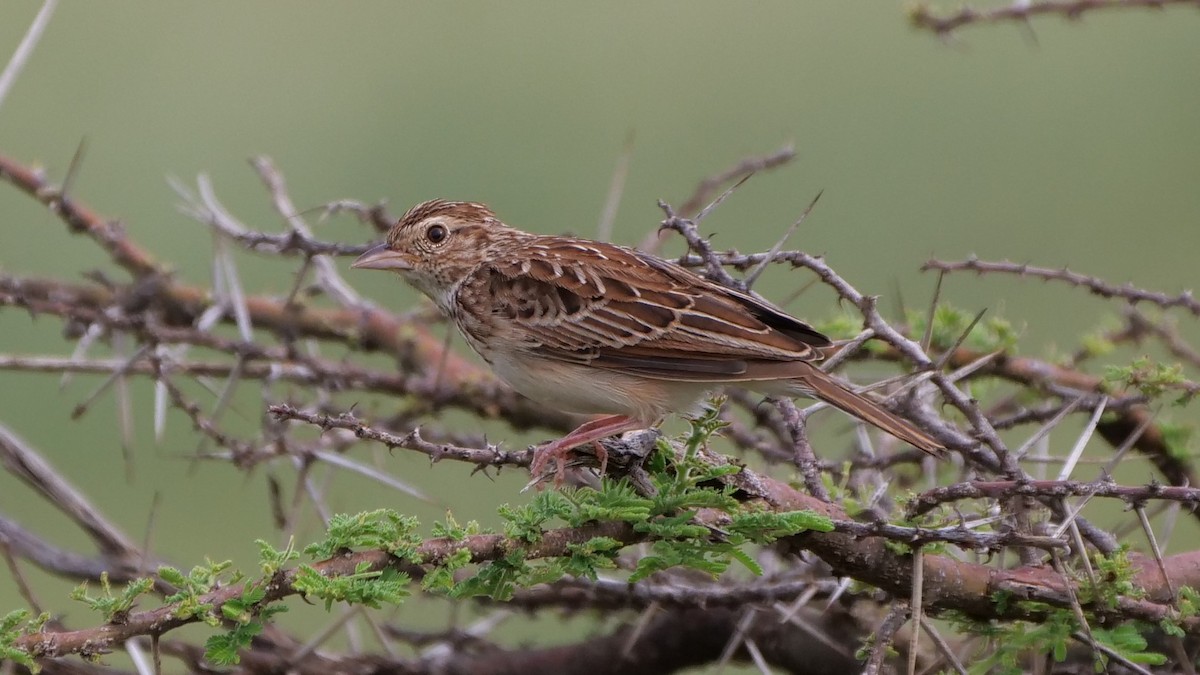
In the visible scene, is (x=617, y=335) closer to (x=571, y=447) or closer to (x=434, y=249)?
(x=571, y=447)

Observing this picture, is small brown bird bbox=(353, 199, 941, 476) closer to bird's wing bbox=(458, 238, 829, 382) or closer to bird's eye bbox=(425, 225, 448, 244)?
bird's wing bbox=(458, 238, 829, 382)

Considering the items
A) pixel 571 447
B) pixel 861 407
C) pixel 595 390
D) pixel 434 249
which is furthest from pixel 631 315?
pixel 434 249

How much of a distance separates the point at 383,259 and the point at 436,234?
24cm

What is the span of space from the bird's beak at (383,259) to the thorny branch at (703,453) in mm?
194

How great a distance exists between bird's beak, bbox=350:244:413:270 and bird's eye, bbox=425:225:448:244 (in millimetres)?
138

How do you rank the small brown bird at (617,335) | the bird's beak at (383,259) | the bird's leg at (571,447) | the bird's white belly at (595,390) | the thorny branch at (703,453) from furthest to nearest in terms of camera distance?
the bird's beak at (383,259), the bird's white belly at (595,390), the small brown bird at (617,335), the bird's leg at (571,447), the thorny branch at (703,453)

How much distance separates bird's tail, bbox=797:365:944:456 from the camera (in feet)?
12.1

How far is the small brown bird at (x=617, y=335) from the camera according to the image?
13.8ft

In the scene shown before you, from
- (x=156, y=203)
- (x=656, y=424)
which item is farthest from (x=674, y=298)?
(x=156, y=203)

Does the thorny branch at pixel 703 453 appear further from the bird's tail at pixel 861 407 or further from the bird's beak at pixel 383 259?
the bird's beak at pixel 383 259

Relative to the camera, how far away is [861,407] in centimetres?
391

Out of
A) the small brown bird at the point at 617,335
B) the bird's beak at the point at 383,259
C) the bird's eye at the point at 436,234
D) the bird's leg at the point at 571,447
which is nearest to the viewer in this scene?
the bird's leg at the point at 571,447

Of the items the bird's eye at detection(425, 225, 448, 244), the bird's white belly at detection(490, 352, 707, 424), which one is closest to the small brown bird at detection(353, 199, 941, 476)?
the bird's white belly at detection(490, 352, 707, 424)

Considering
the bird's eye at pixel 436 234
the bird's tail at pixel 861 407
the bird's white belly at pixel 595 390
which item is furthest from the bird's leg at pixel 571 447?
the bird's eye at pixel 436 234
